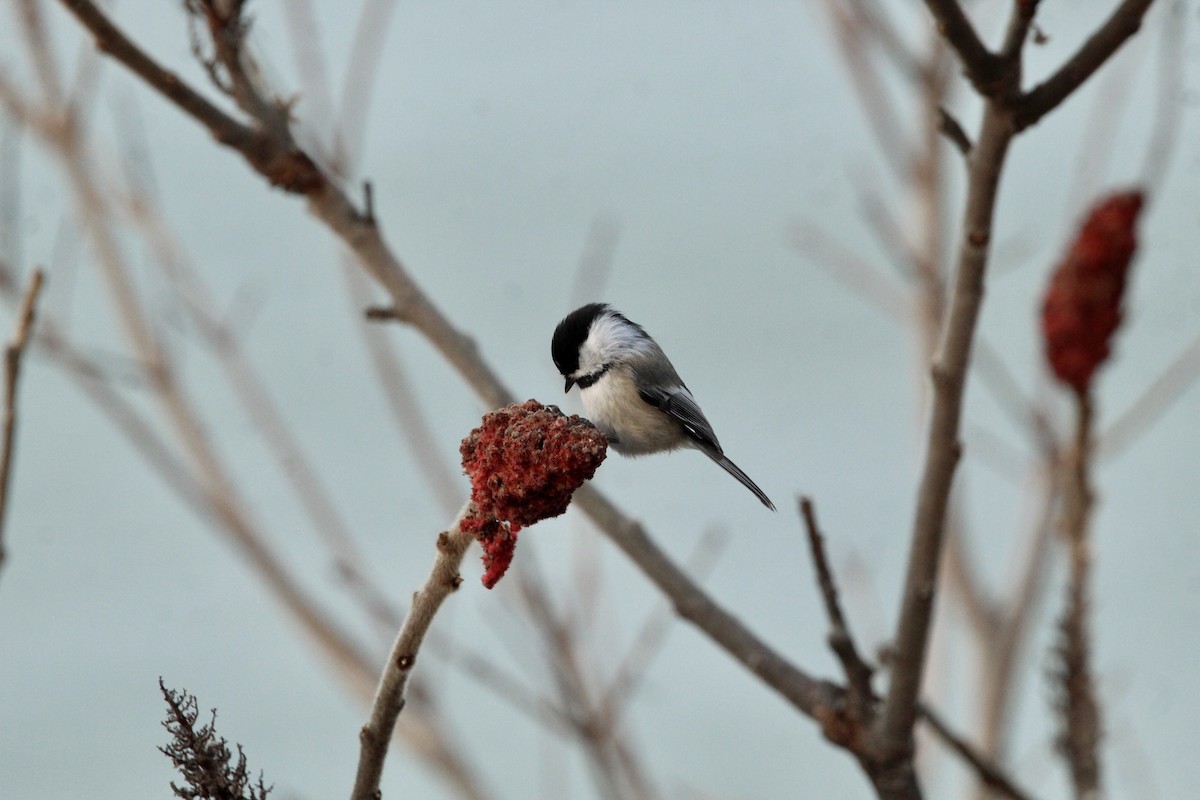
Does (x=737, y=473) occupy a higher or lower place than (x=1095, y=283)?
lower

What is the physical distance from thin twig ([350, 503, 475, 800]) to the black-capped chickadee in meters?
0.77

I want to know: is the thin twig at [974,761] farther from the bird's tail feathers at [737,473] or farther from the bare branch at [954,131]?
the bare branch at [954,131]

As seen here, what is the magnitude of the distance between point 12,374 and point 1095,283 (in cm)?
228

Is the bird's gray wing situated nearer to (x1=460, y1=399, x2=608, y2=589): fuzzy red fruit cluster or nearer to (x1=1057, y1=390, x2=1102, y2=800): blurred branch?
(x1=460, y1=399, x2=608, y2=589): fuzzy red fruit cluster

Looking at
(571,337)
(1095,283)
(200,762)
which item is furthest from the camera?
(1095,283)

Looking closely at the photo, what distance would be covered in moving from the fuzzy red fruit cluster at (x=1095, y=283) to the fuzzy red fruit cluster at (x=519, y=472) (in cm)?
161

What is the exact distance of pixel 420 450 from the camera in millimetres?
3439

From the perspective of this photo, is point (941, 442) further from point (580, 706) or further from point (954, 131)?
point (580, 706)

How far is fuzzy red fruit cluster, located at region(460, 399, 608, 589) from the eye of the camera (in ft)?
4.31

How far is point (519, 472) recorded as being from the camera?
4.29 feet

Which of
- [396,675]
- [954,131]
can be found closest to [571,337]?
[954,131]

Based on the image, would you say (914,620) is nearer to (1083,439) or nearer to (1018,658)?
(1083,439)

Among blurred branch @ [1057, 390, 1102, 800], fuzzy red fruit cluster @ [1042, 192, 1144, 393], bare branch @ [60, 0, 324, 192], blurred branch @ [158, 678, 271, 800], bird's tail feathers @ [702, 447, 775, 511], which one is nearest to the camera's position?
blurred branch @ [158, 678, 271, 800]

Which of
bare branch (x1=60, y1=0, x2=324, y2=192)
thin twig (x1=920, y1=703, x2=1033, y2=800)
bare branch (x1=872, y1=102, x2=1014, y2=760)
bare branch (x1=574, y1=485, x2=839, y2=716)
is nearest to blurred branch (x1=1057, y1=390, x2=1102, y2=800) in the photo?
thin twig (x1=920, y1=703, x2=1033, y2=800)
